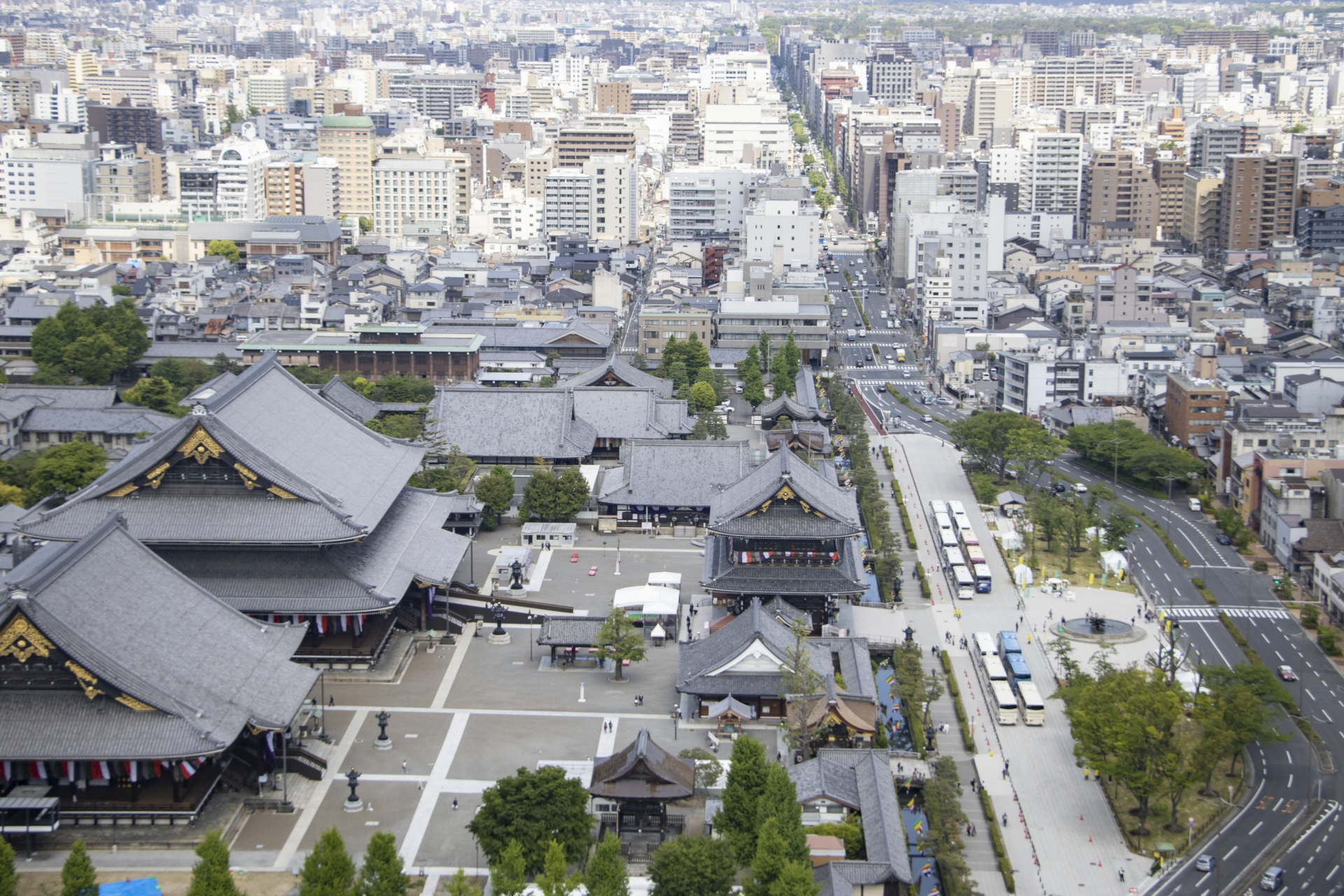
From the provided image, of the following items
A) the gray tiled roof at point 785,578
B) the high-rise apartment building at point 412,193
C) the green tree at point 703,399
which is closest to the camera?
the gray tiled roof at point 785,578

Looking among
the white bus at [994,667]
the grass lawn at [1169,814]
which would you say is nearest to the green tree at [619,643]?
the white bus at [994,667]

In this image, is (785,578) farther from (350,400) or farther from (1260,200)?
(1260,200)

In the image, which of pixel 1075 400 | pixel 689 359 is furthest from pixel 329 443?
pixel 1075 400

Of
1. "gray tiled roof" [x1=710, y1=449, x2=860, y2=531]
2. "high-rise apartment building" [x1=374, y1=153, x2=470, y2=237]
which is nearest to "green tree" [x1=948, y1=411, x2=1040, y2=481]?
"gray tiled roof" [x1=710, y1=449, x2=860, y2=531]

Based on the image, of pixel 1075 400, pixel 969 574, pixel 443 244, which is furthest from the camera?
pixel 443 244

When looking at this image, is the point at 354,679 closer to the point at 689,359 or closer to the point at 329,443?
the point at 329,443

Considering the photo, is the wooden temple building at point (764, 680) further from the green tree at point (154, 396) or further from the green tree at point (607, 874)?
the green tree at point (154, 396)
